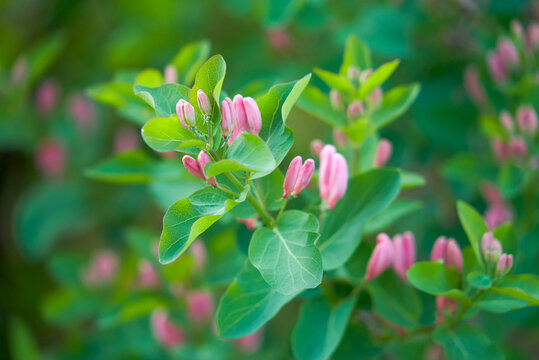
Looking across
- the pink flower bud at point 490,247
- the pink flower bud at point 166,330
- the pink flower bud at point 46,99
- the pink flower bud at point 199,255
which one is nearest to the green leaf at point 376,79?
the pink flower bud at point 490,247

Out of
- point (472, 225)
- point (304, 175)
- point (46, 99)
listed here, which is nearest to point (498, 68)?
point (472, 225)

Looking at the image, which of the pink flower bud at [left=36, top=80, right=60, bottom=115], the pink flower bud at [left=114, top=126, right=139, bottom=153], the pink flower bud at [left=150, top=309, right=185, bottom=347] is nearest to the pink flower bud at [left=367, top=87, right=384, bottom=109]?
the pink flower bud at [left=150, top=309, right=185, bottom=347]

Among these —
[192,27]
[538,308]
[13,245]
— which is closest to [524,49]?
[538,308]

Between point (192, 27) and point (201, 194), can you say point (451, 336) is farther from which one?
point (192, 27)

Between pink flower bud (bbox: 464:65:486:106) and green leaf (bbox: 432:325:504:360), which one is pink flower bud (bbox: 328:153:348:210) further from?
pink flower bud (bbox: 464:65:486:106)

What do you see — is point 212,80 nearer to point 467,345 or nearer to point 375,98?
point 375,98
